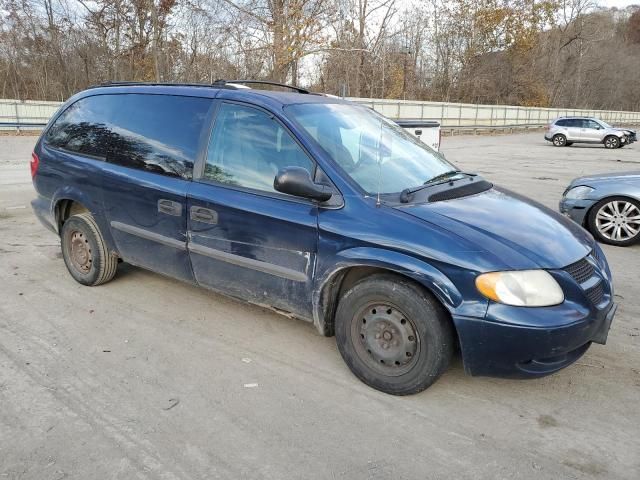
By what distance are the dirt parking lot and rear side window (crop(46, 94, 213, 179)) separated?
123 centimetres

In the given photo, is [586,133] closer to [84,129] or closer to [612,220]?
[612,220]

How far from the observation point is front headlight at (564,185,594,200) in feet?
22.5

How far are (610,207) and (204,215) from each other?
214 inches

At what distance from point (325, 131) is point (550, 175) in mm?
12450

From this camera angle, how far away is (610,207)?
6.65m

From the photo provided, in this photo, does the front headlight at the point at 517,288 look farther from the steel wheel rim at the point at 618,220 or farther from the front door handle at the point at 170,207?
the steel wheel rim at the point at 618,220

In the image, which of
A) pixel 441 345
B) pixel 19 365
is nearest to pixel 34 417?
pixel 19 365

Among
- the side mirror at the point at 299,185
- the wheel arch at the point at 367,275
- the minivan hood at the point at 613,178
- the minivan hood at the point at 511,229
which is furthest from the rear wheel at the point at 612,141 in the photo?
the side mirror at the point at 299,185

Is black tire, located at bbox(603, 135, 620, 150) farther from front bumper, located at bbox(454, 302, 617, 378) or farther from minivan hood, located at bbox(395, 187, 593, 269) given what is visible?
front bumper, located at bbox(454, 302, 617, 378)

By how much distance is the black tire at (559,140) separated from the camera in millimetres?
28406

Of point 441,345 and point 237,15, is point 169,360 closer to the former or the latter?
point 441,345

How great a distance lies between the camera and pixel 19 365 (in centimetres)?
336

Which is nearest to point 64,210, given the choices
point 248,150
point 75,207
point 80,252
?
point 75,207

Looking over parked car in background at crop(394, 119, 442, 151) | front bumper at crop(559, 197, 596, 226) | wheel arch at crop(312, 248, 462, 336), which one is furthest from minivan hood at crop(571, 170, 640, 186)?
wheel arch at crop(312, 248, 462, 336)
